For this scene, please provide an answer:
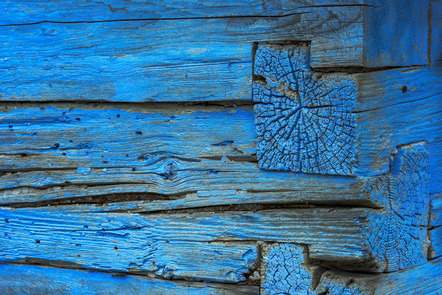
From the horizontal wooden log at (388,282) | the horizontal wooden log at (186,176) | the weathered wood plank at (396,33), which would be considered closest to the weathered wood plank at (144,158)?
the horizontal wooden log at (186,176)

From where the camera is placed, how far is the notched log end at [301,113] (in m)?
1.55

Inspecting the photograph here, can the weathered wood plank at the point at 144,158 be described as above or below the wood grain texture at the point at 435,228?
above

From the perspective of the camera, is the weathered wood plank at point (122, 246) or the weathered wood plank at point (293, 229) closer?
the weathered wood plank at point (293, 229)

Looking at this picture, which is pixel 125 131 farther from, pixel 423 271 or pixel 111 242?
pixel 423 271

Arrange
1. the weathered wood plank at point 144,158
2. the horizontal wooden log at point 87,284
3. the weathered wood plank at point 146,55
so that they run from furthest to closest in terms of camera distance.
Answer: the horizontal wooden log at point 87,284
the weathered wood plank at point 144,158
the weathered wood plank at point 146,55

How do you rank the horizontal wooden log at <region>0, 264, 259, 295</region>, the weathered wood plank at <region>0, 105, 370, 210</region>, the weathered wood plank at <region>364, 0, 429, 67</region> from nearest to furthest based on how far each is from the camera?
the weathered wood plank at <region>364, 0, 429, 67</region>
the weathered wood plank at <region>0, 105, 370, 210</region>
the horizontal wooden log at <region>0, 264, 259, 295</region>

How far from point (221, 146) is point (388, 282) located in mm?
872

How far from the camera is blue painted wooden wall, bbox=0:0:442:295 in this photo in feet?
5.18

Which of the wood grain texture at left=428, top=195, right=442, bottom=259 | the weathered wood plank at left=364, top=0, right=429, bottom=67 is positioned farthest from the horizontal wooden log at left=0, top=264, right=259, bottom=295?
the weathered wood plank at left=364, top=0, right=429, bottom=67

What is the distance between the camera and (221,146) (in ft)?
5.79

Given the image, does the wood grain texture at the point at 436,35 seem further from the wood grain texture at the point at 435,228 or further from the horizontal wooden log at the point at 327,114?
the wood grain texture at the point at 435,228

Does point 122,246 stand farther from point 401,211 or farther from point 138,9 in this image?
point 401,211

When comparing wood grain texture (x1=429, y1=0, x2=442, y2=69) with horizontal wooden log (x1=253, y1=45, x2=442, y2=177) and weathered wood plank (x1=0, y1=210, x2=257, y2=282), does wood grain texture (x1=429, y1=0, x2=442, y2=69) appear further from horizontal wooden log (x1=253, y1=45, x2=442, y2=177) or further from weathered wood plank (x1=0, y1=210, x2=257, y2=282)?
weathered wood plank (x1=0, y1=210, x2=257, y2=282)

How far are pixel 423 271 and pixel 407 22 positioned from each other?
3.41 ft
